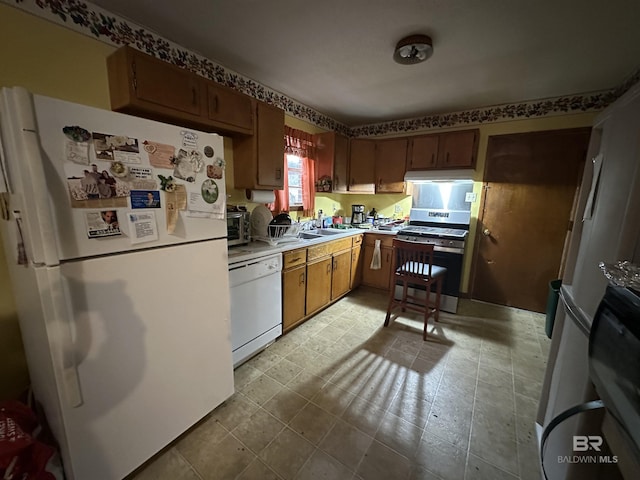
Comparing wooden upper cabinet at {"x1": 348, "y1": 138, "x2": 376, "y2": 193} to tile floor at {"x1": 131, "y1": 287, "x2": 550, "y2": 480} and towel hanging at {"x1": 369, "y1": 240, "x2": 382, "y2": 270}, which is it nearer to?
towel hanging at {"x1": 369, "y1": 240, "x2": 382, "y2": 270}

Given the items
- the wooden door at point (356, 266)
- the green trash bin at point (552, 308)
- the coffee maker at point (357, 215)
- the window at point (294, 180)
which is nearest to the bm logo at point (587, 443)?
the green trash bin at point (552, 308)

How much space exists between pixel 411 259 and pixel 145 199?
2.27m

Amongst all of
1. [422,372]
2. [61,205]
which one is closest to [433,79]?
[422,372]

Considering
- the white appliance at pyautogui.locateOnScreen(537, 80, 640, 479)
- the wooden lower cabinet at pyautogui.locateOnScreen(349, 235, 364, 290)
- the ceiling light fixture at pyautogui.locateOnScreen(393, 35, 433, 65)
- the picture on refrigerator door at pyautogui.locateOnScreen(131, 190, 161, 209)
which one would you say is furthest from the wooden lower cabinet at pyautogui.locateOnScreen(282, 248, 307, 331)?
the white appliance at pyautogui.locateOnScreen(537, 80, 640, 479)

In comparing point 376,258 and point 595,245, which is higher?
point 595,245

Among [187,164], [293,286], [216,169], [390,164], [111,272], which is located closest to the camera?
[111,272]

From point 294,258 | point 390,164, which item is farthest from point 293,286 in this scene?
point 390,164

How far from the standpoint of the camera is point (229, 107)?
1999 millimetres

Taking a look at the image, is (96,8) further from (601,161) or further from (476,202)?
(476,202)

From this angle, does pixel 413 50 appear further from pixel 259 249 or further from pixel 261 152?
pixel 259 249

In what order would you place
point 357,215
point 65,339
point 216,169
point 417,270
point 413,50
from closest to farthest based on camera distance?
point 65,339
point 216,169
point 413,50
point 417,270
point 357,215

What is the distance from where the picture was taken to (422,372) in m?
2.03

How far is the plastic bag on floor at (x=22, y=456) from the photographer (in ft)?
3.02

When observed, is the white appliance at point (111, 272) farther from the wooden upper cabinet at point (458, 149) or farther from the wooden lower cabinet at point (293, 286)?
the wooden upper cabinet at point (458, 149)
